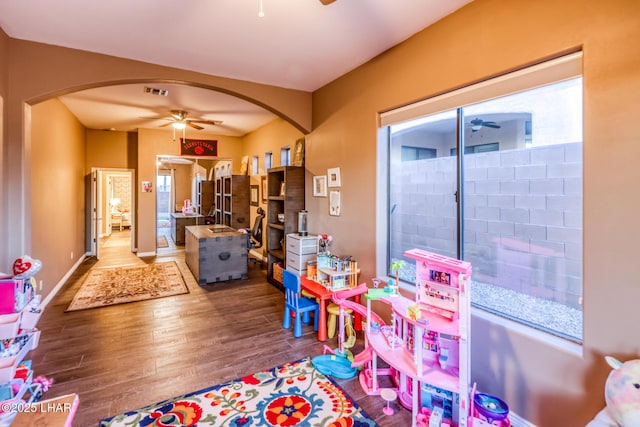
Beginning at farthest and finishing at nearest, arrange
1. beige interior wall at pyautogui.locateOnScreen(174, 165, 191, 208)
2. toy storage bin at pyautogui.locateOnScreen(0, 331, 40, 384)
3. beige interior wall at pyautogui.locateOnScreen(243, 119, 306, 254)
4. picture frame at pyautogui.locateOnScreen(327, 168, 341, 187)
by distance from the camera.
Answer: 1. beige interior wall at pyautogui.locateOnScreen(174, 165, 191, 208)
2. beige interior wall at pyautogui.locateOnScreen(243, 119, 306, 254)
3. picture frame at pyautogui.locateOnScreen(327, 168, 341, 187)
4. toy storage bin at pyautogui.locateOnScreen(0, 331, 40, 384)

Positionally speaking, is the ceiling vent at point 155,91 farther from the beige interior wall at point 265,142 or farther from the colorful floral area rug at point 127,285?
the colorful floral area rug at point 127,285

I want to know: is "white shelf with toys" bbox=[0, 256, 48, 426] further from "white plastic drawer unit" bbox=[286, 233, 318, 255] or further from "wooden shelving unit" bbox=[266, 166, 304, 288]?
"wooden shelving unit" bbox=[266, 166, 304, 288]

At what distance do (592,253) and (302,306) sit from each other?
7.94ft

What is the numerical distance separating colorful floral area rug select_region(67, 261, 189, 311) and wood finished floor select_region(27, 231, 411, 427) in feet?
0.63

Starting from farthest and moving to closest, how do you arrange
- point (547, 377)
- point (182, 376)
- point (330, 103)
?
point (330, 103)
point (182, 376)
point (547, 377)

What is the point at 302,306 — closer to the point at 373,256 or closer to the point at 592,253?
the point at 373,256

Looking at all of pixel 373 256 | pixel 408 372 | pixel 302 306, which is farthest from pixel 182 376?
pixel 373 256

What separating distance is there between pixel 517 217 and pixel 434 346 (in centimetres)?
110

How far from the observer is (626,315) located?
1.53 metres

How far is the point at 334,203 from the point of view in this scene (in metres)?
3.81

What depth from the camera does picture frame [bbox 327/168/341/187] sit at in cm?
373

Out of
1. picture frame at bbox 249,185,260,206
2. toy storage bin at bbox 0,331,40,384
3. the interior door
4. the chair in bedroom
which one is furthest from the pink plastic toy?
the interior door

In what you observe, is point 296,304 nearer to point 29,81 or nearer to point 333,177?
point 333,177

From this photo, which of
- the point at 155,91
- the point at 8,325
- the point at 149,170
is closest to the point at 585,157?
the point at 8,325
